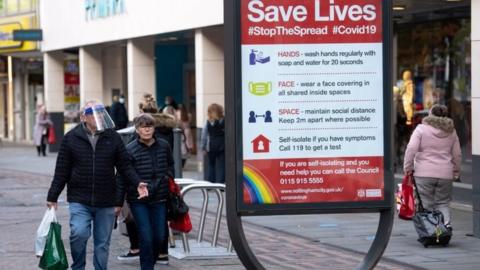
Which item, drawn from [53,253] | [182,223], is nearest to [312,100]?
[53,253]

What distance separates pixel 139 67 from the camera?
2553cm

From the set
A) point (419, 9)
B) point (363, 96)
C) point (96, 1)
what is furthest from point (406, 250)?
point (96, 1)

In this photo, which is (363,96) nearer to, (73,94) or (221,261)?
(221,261)

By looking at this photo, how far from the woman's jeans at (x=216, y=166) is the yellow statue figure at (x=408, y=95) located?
3.99 meters

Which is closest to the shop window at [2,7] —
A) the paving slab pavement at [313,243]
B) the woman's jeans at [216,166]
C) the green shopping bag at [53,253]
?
the woman's jeans at [216,166]

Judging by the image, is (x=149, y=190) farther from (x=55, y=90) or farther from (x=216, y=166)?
(x=55, y=90)

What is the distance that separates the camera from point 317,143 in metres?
7.64

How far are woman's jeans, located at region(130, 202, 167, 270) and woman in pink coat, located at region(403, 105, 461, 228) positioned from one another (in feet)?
11.9

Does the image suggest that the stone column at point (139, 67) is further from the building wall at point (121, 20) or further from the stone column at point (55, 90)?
the stone column at point (55, 90)

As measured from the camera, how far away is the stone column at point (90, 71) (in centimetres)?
2969

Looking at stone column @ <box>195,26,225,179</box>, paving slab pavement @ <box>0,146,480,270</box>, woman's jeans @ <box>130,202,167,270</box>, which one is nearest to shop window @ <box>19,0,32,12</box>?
stone column @ <box>195,26,225,179</box>

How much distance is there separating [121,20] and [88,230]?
1744 cm

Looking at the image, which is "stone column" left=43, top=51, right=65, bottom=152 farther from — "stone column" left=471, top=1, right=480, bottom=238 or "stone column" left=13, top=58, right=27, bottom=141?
"stone column" left=471, top=1, right=480, bottom=238

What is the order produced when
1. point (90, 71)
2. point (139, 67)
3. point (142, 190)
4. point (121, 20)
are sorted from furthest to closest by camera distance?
point (90, 71) → point (121, 20) → point (139, 67) → point (142, 190)
